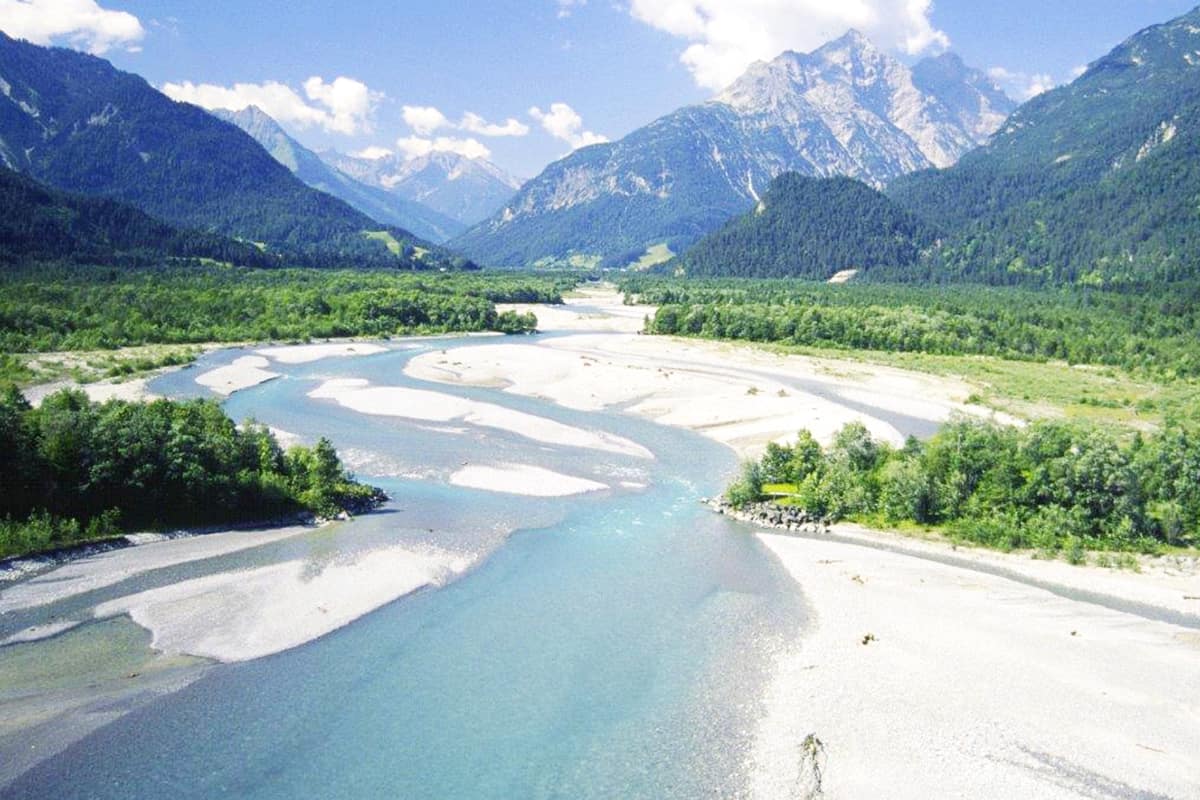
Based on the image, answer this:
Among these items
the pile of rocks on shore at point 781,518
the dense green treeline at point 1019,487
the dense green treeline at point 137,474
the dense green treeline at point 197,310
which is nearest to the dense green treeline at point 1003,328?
the dense green treeline at point 197,310

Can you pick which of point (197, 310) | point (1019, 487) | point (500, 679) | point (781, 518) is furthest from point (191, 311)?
point (1019, 487)

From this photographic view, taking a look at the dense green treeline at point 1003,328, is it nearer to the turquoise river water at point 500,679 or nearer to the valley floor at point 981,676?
the valley floor at point 981,676

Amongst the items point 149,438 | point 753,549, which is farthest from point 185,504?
point 753,549

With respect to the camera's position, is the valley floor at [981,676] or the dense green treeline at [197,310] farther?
the dense green treeline at [197,310]

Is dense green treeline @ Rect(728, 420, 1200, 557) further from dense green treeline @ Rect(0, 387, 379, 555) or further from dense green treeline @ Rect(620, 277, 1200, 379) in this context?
dense green treeline @ Rect(620, 277, 1200, 379)

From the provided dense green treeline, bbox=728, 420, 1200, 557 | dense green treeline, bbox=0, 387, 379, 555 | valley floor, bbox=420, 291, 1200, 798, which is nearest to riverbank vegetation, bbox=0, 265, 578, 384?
dense green treeline, bbox=0, 387, 379, 555

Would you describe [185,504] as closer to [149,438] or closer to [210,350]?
[149,438]

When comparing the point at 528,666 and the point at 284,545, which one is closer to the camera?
the point at 528,666
